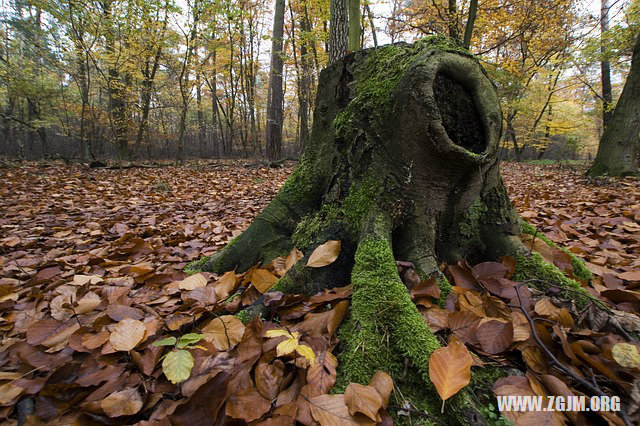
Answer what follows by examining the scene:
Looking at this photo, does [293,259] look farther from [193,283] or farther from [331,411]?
[331,411]

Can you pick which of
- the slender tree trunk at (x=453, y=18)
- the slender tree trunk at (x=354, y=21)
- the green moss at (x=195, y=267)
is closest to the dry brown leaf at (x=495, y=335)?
the green moss at (x=195, y=267)

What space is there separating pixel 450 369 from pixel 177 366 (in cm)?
83

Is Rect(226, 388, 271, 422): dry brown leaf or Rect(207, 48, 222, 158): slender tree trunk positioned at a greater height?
Rect(207, 48, 222, 158): slender tree trunk

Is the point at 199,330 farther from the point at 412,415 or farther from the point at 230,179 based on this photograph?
the point at 230,179

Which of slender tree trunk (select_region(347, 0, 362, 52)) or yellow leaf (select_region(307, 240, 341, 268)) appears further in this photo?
slender tree trunk (select_region(347, 0, 362, 52))

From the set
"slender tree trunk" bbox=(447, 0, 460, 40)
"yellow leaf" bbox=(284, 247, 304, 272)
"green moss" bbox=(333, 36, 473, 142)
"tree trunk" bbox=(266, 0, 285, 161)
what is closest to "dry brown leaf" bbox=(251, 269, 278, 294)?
"yellow leaf" bbox=(284, 247, 304, 272)

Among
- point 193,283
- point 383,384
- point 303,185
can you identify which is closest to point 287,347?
point 383,384

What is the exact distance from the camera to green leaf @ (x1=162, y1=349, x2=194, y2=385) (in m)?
0.89

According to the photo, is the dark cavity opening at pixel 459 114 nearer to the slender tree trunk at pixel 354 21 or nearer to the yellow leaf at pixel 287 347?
the yellow leaf at pixel 287 347

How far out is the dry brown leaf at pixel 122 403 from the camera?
889mm

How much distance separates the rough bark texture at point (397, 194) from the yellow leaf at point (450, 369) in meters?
0.07

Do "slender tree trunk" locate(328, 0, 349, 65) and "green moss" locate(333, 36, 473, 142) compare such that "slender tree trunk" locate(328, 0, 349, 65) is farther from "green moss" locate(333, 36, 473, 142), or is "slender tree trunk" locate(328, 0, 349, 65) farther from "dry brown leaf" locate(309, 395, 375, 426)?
"dry brown leaf" locate(309, 395, 375, 426)

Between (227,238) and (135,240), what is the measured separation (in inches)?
30.2

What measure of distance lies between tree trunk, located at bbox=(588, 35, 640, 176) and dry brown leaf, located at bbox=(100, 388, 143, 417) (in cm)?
766
